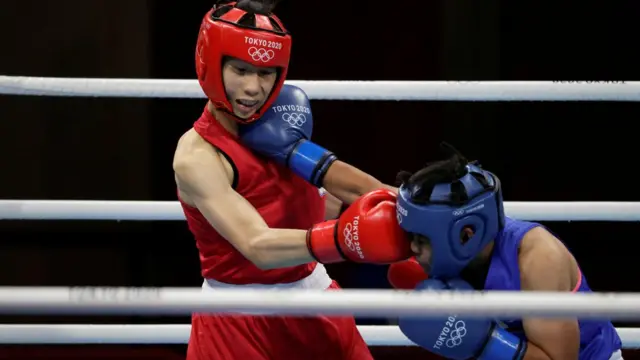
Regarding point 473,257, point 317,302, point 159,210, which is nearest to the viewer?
point 317,302

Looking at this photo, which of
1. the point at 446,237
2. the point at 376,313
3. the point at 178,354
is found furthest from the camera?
the point at 178,354

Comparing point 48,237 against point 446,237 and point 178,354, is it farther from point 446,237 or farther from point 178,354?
point 446,237

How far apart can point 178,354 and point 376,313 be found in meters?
2.12

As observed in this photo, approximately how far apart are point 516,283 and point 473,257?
0.34 feet

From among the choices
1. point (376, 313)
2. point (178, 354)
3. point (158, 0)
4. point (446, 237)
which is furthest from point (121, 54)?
point (376, 313)

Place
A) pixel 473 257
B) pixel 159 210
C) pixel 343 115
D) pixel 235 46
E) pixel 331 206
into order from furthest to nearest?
1. pixel 343 115
2. pixel 159 210
3. pixel 331 206
4. pixel 235 46
5. pixel 473 257

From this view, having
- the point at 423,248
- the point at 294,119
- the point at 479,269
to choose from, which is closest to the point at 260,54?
the point at 294,119

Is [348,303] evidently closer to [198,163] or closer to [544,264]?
[544,264]

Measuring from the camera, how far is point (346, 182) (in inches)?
87.0

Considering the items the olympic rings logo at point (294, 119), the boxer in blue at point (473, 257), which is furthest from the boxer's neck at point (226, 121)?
the boxer in blue at point (473, 257)

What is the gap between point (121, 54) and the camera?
3.54 metres

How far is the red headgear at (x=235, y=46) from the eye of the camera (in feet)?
6.84

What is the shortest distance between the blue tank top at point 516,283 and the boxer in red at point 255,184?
27 centimetres

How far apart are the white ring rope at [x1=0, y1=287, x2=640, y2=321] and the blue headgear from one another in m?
0.51
